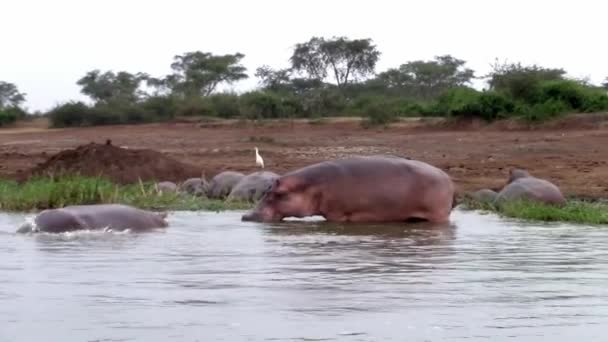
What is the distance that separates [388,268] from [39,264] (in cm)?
223

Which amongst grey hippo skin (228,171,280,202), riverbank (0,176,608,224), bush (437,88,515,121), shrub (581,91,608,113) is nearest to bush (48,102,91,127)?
bush (437,88,515,121)

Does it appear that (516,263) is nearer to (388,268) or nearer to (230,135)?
(388,268)

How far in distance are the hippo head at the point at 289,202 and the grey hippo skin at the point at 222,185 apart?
3.72m

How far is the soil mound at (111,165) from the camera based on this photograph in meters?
17.2

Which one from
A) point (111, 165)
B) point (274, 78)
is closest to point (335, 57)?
point (274, 78)

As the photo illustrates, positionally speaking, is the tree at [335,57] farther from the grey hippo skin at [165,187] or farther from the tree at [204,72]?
the grey hippo skin at [165,187]

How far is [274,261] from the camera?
819 centimetres

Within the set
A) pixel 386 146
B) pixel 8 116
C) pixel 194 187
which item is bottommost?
pixel 194 187

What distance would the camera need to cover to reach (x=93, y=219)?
10461 millimetres

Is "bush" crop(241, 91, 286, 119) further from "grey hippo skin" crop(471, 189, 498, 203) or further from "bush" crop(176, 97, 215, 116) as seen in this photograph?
"grey hippo skin" crop(471, 189, 498, 203)

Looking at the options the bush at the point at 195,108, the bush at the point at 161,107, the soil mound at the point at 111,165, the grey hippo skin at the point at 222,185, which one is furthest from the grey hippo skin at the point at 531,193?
the bush at the point at 195,108

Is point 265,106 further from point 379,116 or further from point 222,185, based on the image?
point 222,185

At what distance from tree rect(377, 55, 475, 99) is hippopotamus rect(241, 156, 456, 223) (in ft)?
135

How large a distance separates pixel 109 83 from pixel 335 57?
39.5 feet
